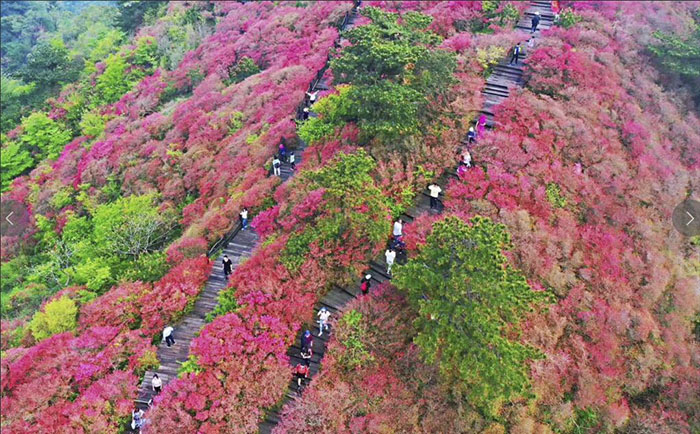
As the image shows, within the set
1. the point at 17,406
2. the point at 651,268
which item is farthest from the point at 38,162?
the point at 651,268

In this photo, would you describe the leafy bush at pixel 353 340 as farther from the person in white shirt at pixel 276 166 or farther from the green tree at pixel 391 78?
the person in white shirt at pixel 276 166

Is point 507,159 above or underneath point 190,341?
above

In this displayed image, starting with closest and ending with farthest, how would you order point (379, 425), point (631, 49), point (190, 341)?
point (379, 425), point (190, 341), point (631, 49)

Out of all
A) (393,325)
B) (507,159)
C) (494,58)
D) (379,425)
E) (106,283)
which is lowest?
(106,283)

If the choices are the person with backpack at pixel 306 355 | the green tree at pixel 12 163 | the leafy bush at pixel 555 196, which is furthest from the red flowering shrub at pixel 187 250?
the green tree at pixel 12 163

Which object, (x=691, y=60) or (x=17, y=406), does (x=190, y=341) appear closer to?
(x=17, y=406)
